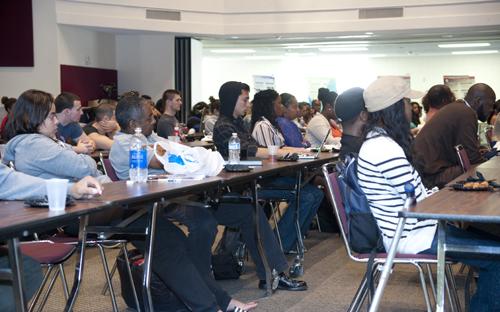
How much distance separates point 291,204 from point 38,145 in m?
2.23

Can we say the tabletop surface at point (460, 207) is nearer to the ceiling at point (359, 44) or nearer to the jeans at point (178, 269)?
the jeans at point (178, 269)

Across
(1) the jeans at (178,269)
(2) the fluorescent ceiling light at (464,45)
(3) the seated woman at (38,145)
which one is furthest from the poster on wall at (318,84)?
(3) the seated woman at (38,145)

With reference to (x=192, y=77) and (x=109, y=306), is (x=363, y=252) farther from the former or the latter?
(x=192, y=77)

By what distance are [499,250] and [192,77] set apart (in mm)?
11222

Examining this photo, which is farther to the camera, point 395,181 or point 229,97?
point 229,97

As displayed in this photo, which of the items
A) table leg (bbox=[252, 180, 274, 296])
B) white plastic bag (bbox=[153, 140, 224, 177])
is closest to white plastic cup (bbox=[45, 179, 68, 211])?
white plastic bag (bbox=[153, 140, 224, 177])

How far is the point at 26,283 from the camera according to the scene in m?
2.63

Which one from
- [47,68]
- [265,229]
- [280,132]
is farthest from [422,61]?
[265,229]

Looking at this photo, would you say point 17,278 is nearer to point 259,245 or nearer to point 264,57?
point 259,245

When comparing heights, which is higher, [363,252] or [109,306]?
[363,252]

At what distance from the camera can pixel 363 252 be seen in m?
3.02

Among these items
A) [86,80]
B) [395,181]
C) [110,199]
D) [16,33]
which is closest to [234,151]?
[395,181]

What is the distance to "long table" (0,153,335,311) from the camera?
224 cm

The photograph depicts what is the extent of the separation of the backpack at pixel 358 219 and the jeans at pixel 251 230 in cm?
122
